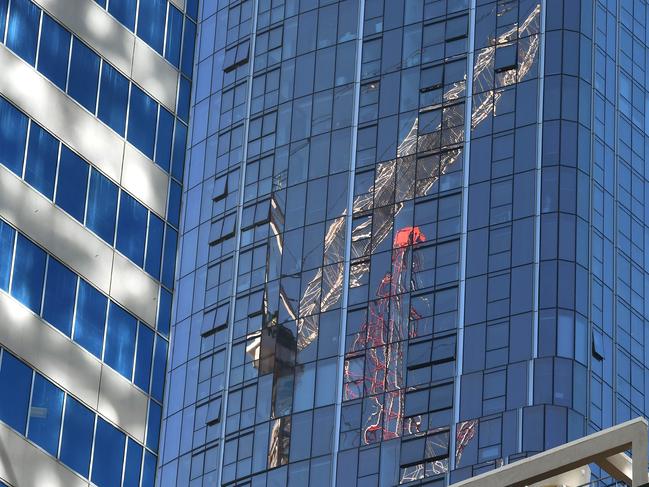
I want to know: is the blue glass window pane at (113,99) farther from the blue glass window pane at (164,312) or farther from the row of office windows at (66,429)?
the row of office windows at (66,429)

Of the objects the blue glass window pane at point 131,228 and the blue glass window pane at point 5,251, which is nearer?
Result: the blue glass window pane at point 5,251

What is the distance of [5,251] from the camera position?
75625 mm

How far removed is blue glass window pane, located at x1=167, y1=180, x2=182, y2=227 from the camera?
88188 mm

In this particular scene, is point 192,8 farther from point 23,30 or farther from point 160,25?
point 23,30

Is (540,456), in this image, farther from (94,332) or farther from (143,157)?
(143,157)

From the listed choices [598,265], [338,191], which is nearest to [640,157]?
[598,265]

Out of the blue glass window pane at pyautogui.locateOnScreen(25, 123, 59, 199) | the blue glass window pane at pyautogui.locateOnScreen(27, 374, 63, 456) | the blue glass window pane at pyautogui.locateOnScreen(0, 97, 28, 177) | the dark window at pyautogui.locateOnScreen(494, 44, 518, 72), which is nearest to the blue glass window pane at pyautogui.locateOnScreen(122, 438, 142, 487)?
the blue glass window pane at pyautogui.locateOnScreen(27, 374, 63, 456)

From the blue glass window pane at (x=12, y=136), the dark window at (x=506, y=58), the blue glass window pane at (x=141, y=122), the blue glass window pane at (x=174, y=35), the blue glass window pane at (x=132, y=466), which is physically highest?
the dark window at (x=506, y=58)

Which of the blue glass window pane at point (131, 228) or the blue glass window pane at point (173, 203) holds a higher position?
the blue glass window pane at point (173, 203)

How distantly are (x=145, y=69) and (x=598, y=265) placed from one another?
40940mm

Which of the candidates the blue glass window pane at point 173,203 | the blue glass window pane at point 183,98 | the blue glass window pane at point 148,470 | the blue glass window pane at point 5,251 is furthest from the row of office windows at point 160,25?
the blue glass window pane at point 148,470

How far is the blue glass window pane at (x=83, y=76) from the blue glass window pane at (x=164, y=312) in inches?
287

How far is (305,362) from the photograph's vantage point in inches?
5012

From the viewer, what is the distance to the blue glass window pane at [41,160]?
7894 cm
